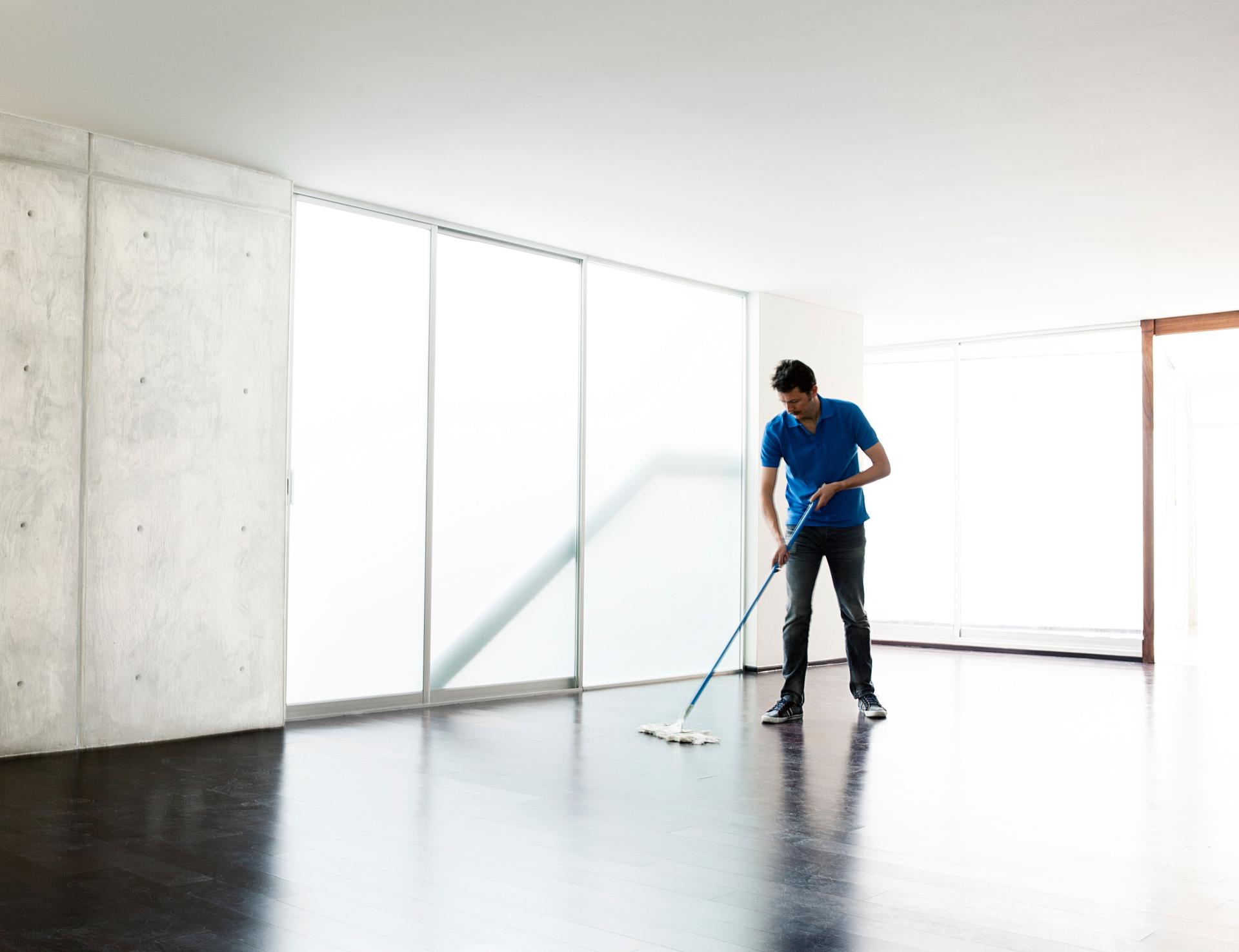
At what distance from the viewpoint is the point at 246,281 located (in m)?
4.62

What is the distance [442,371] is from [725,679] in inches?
99.5

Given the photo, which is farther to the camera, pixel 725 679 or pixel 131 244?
pixel 725 679

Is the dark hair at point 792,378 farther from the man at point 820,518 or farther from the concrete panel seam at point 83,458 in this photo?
the concrete panel seam at point 83,458

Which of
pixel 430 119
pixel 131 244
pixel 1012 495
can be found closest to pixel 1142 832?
pixel 430 119

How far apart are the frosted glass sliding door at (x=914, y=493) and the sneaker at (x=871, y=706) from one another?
3.79m

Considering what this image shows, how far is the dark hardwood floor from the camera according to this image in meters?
2.22

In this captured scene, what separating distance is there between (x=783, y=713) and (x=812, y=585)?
0.57 m

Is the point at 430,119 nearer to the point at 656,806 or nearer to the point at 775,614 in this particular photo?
the point at 656,806

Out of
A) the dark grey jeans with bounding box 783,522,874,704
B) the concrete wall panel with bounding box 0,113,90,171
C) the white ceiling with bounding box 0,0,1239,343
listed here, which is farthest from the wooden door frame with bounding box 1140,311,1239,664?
the concrete wall panel with bounding box 0,113,90,171

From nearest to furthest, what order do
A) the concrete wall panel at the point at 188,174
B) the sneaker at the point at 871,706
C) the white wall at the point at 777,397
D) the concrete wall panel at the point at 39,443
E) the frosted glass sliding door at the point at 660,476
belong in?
the concrete wall panel at the point at 39,443
the concrete wall panel at the point at 188,174
the sneaker at the point at 871,706
the frosted glass sliding door at the point at 660,476
the white wall at the point at 777,397

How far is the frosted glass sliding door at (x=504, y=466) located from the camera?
5.44 m

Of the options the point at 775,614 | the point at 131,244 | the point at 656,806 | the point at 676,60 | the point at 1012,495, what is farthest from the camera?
the point at 1012,495

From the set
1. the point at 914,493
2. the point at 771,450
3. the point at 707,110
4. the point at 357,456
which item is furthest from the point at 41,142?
the point at 914,493

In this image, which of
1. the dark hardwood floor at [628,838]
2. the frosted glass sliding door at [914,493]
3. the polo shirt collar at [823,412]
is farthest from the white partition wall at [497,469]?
the frosted glass sliding door at [914,493]
